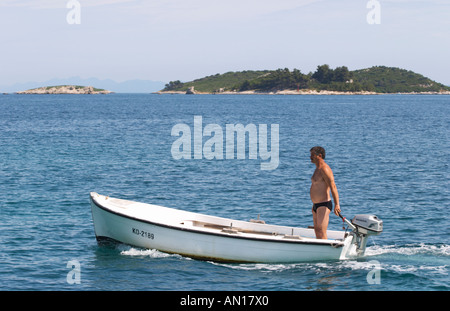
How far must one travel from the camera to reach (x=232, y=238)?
703 inches

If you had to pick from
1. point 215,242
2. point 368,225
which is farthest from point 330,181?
point 215,242

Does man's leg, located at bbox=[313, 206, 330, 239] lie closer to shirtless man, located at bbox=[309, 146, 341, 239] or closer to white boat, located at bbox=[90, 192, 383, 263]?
shirtless man, located at bbox=[309, 146, 341, 239]

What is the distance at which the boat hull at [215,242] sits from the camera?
57.8ft

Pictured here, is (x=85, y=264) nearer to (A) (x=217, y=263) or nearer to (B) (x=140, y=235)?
(B) (x=140, y=235)

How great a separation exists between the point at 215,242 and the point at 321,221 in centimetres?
332

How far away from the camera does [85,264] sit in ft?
60.6

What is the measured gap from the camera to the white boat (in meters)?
17.6

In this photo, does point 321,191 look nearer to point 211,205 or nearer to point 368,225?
point 368,225

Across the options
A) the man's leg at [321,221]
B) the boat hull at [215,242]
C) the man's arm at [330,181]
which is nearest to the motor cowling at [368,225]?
the boat hull at [215,242]

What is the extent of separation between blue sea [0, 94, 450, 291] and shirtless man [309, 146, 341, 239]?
4.33ft

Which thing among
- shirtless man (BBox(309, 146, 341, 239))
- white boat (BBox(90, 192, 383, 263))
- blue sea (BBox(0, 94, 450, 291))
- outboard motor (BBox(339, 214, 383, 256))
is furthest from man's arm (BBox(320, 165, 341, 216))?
blue sea (BBox(0, 94, 450, 291))

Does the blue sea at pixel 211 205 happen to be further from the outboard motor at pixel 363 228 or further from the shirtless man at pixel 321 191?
the shirtless man at pixel 321 191
